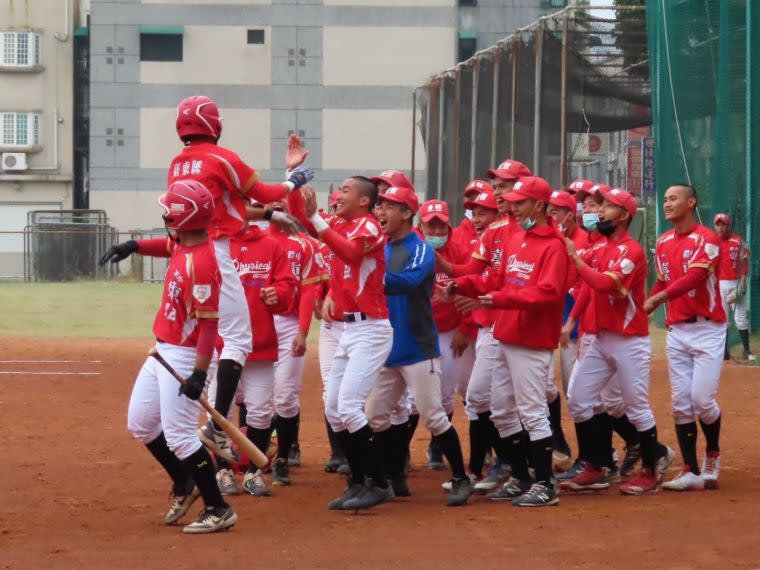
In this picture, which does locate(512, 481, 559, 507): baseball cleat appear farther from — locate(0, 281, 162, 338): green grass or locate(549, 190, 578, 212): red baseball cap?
locate(0, 281, 162, 338): green grass

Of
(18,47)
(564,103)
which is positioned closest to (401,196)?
(564,103)

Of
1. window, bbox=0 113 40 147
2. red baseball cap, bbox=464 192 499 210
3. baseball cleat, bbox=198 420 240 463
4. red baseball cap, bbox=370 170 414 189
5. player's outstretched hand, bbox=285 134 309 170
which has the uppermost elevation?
window, bbox=0 113 40 147

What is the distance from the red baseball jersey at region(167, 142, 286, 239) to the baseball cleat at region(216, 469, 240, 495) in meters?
1.75

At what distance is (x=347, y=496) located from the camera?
8.47 m

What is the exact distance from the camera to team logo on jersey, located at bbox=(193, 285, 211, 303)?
7.41 metres

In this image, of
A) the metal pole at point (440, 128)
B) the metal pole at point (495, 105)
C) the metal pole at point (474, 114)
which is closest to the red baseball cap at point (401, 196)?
the metal pole at point (495, 105)

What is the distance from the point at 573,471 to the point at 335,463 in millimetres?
1761

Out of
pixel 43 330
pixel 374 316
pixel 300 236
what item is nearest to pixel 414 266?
pixel 374 316

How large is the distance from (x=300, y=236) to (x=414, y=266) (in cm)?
186

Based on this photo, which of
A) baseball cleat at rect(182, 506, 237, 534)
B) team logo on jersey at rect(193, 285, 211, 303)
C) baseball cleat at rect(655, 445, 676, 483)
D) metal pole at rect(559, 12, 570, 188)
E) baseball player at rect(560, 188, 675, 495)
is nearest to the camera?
team logo on jersey at rect(193, 285, 211, 303)

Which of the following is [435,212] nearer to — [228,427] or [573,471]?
[573,471]

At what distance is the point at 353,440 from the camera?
330 inches

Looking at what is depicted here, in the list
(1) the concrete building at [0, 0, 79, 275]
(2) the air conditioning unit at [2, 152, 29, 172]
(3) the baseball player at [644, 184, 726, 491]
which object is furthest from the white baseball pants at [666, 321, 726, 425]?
(1) the concrete building at [0, 0, 79, 275]

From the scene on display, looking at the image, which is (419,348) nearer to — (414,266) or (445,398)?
(414,266)
